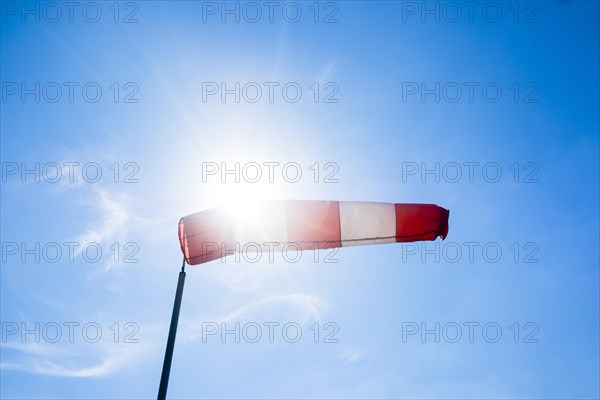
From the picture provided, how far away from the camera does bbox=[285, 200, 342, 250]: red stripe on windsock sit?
892cm

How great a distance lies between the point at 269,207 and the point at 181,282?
2.40m

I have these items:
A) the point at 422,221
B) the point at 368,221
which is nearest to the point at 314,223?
the point at 368,221

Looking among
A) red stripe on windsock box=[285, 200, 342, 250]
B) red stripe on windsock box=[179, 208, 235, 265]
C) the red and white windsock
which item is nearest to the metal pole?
red stripe on windsock box=[179, 208, 235, 265]

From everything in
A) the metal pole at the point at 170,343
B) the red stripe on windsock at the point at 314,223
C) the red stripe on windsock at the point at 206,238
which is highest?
the red stripe on windsock at the point at 314,223

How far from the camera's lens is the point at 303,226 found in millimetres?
8961

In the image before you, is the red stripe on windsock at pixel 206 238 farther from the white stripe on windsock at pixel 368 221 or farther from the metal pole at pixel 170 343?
the white stripe on windsock at pixel 368 221

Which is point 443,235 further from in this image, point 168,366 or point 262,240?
point 168,366

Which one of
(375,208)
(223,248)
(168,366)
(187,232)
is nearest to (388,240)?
(375,208)

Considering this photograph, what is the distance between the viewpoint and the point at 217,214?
8906 millimetres

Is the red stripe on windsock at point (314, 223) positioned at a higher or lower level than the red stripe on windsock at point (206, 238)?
higher

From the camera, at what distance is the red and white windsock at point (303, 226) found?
887 cm

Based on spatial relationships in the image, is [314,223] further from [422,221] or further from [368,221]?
[422,221]

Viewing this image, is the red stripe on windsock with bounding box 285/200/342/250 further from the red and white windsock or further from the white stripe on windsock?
the white stripe on windsock

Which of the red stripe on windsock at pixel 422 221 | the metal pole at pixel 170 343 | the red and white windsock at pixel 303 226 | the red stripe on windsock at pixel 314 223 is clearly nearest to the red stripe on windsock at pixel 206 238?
the red and white windsock at pixel 303 226
